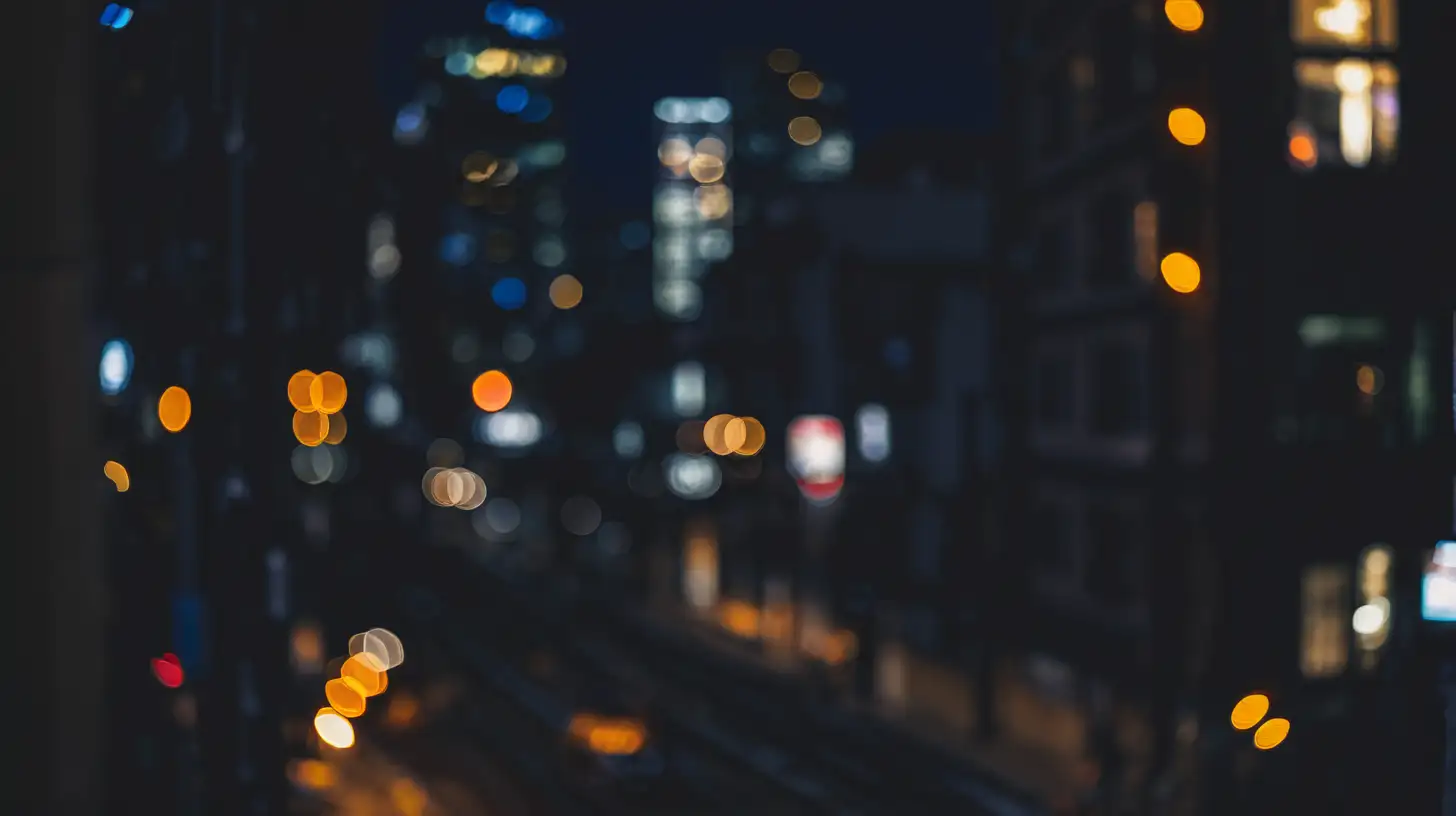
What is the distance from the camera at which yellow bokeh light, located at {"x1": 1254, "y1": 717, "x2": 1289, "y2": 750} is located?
29.7 feet

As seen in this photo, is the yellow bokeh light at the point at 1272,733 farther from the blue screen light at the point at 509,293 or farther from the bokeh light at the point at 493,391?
the blue screen light at the point at 509,293

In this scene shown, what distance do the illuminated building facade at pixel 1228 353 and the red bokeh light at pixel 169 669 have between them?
27.6 ft

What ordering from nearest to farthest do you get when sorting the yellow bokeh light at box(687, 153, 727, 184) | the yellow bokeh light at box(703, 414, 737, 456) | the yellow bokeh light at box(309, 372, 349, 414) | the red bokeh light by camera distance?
1. the red bokeh light
2. the yellow bokeh light at box(309, 372, 349, 414)
3. the yellow bokeh light at box(703, 414, 737, 456)
4. the yellow bokeh light at box(687, 153, 727, 184)

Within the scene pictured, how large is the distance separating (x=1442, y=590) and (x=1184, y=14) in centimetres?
697

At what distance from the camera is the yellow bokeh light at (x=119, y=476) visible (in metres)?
6.95

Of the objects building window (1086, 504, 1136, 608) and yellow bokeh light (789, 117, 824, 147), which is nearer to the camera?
building window (1086, 504, 1136, 608)

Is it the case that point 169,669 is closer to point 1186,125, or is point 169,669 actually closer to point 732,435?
point 1186,125

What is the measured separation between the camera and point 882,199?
115ft

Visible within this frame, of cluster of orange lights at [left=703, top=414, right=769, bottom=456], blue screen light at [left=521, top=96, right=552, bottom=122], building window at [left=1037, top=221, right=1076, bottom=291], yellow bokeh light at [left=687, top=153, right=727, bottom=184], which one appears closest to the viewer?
building window at [left=1037, top=221, right=1076, bottom=291]

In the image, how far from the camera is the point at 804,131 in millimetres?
138375

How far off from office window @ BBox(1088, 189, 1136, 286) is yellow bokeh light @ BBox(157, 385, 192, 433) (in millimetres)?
17528

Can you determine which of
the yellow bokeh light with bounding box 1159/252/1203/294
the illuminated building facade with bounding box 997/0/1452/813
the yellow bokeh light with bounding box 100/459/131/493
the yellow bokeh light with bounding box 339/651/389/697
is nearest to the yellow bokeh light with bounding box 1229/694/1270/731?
the illuminated building facade with bounding box 997/0/1452/813

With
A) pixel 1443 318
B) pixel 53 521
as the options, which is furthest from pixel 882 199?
pixel 53 521

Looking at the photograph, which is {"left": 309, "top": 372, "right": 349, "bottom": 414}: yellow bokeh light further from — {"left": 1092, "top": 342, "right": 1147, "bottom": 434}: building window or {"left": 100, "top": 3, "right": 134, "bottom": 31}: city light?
{"left": 1092, "top": 342, "right": 1147, "bottom": 434}: building window
